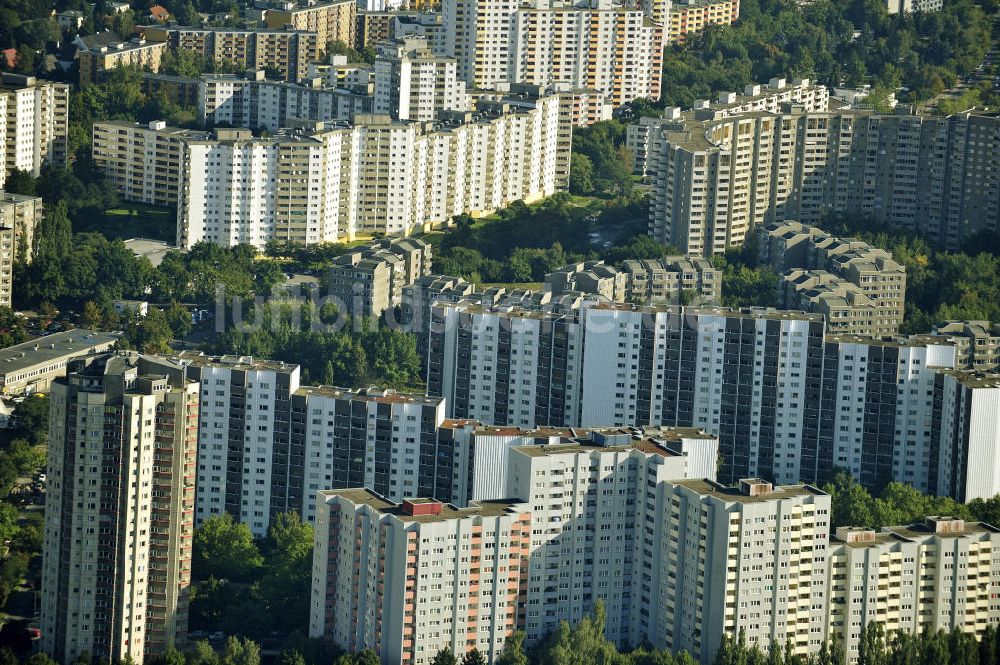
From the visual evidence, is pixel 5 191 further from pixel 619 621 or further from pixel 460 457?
pixel 619 621

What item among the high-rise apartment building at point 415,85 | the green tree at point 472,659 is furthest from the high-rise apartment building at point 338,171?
the green tree at point 472,659

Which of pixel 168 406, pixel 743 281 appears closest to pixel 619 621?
pixel 168 406

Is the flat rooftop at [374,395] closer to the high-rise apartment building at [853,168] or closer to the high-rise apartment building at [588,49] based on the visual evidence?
the high-rise apartment building at [853,168]

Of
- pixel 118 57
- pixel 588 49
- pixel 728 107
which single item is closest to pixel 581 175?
pixel 728 107

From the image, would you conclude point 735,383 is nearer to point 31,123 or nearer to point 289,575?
point 289,575

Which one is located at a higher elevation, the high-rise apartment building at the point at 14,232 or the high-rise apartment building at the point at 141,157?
the high-rise apartment building at the point at 141,157

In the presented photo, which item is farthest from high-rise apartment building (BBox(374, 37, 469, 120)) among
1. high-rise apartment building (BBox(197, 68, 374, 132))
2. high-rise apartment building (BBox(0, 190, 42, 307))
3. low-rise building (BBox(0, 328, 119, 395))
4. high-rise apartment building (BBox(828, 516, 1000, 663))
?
high-rise apartment building (BBox(828, 516, 1000, 663))

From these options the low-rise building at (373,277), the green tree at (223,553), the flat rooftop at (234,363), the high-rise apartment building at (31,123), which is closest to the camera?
the green tree at (223,553)

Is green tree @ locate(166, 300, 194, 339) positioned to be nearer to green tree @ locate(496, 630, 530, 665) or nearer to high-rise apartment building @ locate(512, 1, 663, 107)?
green tree @ locate(496, 630, 530, 665)
